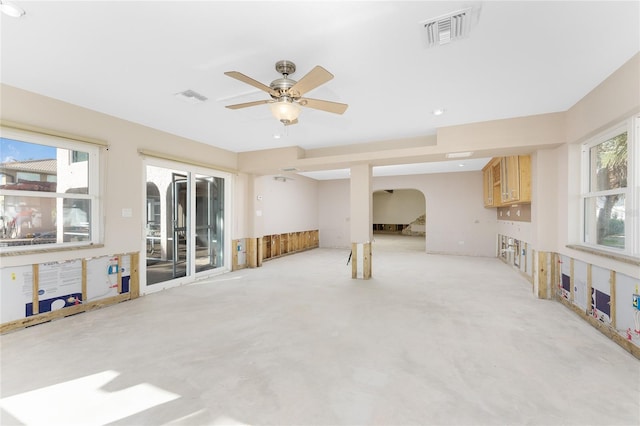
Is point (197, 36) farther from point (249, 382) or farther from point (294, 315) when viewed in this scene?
point (294, 315)

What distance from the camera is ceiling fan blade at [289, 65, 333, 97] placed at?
201 cm

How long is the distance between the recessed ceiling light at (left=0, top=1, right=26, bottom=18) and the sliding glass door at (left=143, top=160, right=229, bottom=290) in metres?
2.59

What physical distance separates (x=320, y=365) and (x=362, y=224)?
10.7 ft

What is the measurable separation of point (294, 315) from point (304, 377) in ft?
4.16

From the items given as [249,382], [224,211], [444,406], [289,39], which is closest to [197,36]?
[289,39]

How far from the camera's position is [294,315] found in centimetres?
332

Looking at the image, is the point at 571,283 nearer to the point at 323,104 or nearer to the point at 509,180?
the point at 509,180

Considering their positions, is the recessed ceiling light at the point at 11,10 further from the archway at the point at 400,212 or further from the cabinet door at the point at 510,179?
the archway at the point at 400,212

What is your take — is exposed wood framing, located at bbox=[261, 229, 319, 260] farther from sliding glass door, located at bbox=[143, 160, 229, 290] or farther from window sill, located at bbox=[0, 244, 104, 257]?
window sill, located at bbox=[0, 244, 104, 257]

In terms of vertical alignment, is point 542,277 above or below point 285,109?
below

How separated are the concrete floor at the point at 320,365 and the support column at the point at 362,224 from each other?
4.27 feet

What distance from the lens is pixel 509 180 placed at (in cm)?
531

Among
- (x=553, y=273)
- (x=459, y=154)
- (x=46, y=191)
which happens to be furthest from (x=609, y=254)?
(x=46, y=191)

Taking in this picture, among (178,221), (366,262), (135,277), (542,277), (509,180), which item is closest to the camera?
(542,277)
